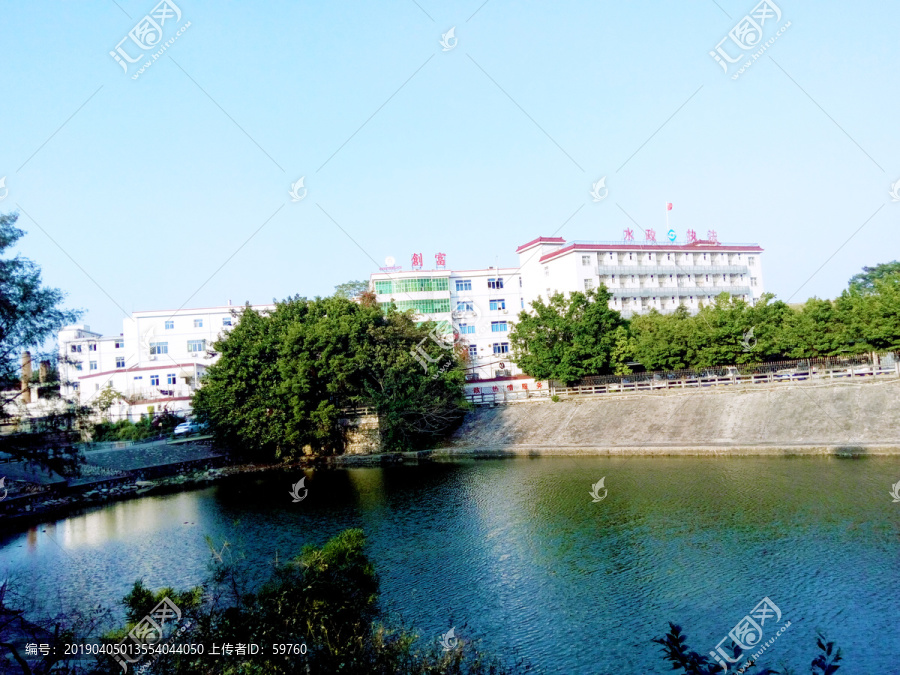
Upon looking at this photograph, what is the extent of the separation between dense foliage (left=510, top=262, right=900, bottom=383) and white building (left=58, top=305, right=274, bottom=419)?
64.7 ft

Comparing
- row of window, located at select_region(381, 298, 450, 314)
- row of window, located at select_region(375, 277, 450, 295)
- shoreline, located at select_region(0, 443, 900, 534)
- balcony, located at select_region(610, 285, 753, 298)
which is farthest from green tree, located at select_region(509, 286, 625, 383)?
balcony, located at select_region(610, 285, 753, 298)

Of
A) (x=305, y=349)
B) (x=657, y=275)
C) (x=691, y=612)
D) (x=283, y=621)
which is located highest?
(x=657, y=275)

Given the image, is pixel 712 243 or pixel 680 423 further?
pixel 712 243

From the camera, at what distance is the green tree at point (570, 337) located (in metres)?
34.3

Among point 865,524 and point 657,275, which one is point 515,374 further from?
→ point 865,524

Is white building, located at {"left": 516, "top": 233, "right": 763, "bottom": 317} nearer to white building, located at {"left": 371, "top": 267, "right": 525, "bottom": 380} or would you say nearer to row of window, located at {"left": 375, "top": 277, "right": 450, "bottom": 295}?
white building, located at {"left": 371, "top": 267, "right": 525, "bottom": 380}

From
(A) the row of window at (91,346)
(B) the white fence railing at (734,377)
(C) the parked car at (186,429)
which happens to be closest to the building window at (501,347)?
(B) the white fence railing at (734,377)

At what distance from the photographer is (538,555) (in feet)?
47.1

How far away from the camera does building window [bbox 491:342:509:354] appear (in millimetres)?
44406

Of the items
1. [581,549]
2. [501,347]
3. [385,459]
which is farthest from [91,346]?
[581,549]

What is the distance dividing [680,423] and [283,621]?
23.2m

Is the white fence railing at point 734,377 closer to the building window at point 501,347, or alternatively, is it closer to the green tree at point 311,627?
the building window at point 501,347

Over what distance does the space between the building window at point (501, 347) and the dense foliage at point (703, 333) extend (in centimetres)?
602

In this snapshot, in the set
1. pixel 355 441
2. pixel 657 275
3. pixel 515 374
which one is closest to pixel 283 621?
pixel 355 441
